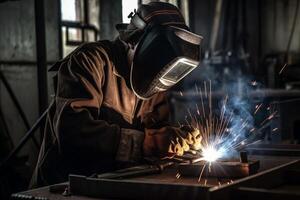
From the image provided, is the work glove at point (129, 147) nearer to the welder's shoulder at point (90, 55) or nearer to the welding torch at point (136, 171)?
the welding torch at point (136, 171)

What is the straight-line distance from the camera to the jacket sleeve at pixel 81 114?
106 inches

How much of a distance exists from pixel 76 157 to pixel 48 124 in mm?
305

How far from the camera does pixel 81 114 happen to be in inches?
106

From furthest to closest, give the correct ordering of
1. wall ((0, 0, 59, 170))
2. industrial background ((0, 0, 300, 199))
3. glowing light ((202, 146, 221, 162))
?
wall ((0, 0, 59, 170))
industrial background ((0, 0, 300, 199))
glowing light ((202, 146, 221, 162))

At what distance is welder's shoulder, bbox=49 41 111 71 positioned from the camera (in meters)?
2.89

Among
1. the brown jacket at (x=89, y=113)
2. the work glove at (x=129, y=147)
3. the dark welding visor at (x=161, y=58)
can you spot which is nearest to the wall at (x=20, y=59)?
the brown jacket at (x=89, y=113)

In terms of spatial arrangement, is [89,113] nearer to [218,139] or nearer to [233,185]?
[218,139]

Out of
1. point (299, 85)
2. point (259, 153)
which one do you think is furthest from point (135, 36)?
point (299, 85)

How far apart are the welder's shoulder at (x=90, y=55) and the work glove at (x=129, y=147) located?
43 centimetres

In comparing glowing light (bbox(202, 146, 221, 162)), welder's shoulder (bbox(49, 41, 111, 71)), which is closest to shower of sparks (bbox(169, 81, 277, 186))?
glowing light (bbox(202, 146, 221, 162))

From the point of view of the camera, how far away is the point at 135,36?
9.74 feet

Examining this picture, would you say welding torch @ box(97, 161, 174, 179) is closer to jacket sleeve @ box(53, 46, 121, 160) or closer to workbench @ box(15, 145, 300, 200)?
workbench @ box(15, 145, 300, 200)

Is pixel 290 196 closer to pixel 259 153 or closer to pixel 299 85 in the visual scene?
pixel 259 153

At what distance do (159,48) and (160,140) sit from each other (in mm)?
462
